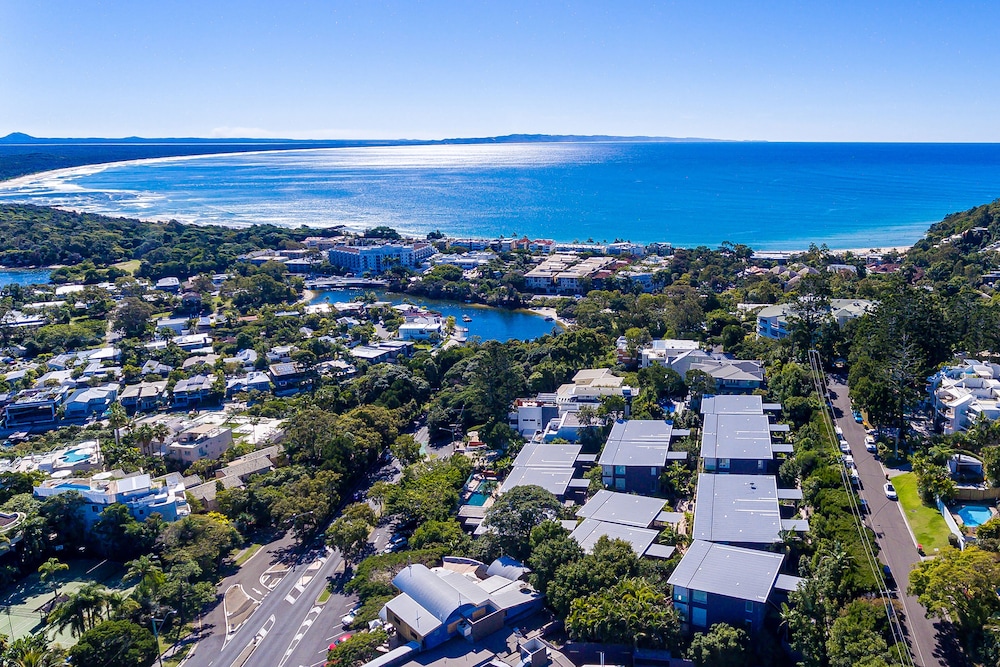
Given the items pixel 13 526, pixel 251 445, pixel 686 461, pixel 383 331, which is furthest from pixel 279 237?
pixel 686 461

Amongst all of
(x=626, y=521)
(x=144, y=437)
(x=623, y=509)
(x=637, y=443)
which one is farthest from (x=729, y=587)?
(x=144, y=437)

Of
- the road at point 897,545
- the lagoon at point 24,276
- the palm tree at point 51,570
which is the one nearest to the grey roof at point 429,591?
the road at point 897,545

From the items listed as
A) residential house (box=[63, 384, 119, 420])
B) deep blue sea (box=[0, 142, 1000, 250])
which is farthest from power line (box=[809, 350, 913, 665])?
deep blue sea (box=[0, 142, 1000, 250])

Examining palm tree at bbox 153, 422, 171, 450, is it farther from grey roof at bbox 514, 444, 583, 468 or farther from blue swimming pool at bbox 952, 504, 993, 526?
blue swimming pool at bbox 952, 504, 993, 526

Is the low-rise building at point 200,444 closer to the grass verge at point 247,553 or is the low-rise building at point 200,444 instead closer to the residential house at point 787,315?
the grass verge at point 247,553

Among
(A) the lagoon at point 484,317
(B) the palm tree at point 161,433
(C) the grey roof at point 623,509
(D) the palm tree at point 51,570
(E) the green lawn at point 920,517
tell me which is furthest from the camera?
(A) the lagoon at point 484,317

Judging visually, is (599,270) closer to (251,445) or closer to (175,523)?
(251,445)

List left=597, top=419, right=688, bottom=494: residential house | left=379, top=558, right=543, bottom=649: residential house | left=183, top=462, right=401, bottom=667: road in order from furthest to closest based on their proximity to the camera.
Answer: left=597, top=419, right=688, bottom=494: residential house → left=183, top=462, right=401, bottom=667: road → left=379, top=558, right=543, bottom=649: residential house
